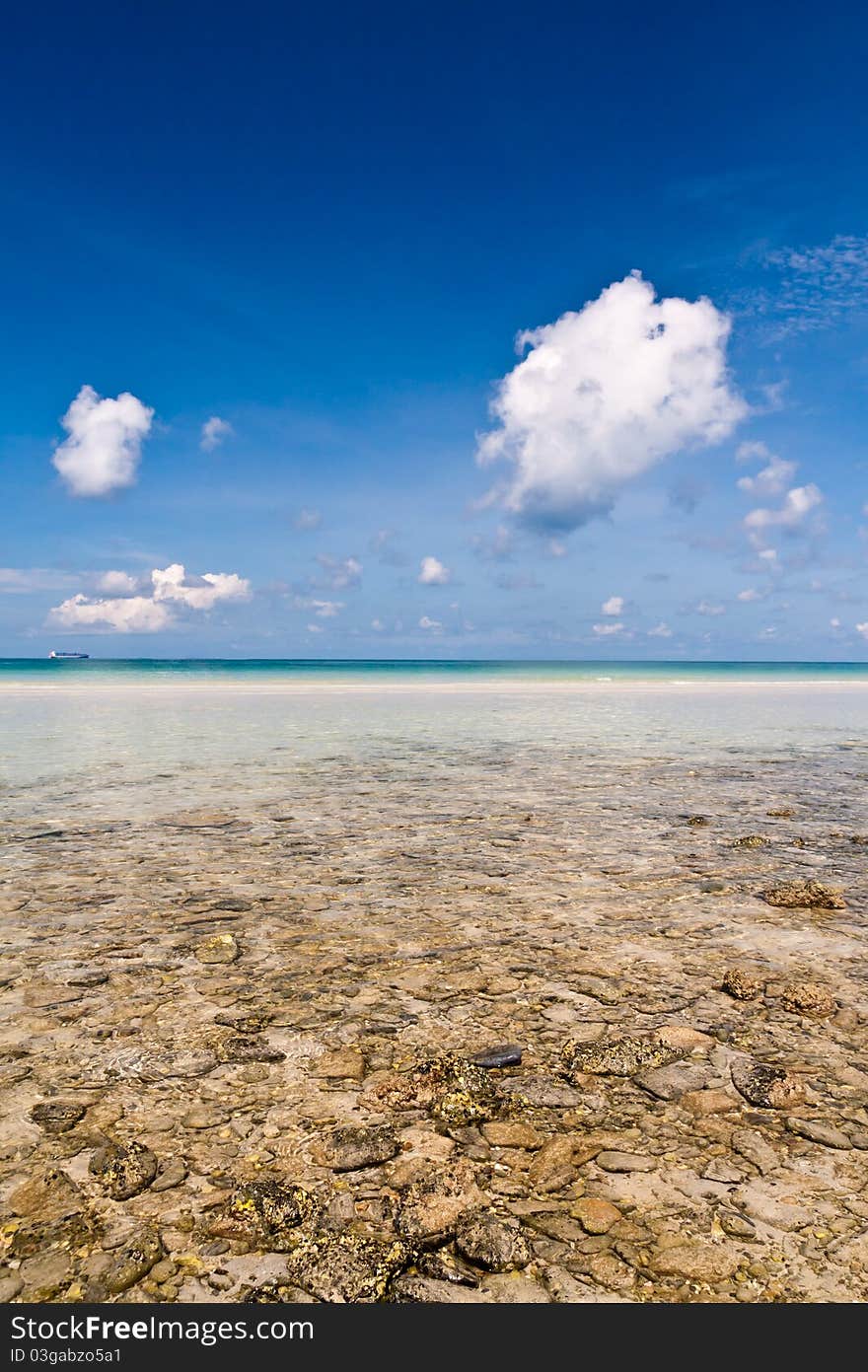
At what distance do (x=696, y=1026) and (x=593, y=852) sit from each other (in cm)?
496

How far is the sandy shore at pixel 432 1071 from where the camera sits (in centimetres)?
312

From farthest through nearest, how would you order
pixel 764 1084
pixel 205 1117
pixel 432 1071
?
pixel 432 1071, pixel 764 1084, pixel 205 1117

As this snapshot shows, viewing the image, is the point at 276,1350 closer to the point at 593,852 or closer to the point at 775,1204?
the point at 775,1204

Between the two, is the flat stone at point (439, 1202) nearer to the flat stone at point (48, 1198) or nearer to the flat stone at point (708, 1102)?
the flat stone at point (708, 1102)

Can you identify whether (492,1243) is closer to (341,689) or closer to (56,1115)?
(56,1115)

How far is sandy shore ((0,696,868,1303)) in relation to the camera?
10.2 feet

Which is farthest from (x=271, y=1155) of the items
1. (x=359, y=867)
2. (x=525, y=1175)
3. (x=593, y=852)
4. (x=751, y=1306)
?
(x=593, y=852)

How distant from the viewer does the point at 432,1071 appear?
4660 millimetres

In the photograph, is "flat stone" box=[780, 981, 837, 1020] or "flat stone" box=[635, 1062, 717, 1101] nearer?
"flat stone" box=[635, 1062, 717, 1101]

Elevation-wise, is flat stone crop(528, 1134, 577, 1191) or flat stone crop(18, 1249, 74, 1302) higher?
flat stone crop(18, 1249, 74, 1302)

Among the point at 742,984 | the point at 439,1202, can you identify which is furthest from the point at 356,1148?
the point at 742,984

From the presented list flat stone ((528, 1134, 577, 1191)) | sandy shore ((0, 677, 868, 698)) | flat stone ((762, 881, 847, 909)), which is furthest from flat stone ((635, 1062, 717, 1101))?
sandy shore ((0, 677, 868, 698))

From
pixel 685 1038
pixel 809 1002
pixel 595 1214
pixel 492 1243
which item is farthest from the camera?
pixel 809 1002

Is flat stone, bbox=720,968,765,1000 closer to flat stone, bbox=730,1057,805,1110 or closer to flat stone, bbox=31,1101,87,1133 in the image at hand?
flat stone, bbox=730,1057,805,1110
